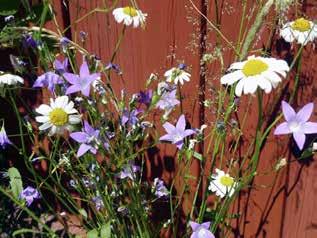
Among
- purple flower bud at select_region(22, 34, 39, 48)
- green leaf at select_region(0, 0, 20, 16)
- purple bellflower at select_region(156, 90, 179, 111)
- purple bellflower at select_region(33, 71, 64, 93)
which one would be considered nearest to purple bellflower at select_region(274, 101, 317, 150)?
purple bellflower at select_region(156, 90, 179, 111)

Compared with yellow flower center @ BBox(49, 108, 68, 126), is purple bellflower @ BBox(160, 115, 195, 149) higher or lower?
lower

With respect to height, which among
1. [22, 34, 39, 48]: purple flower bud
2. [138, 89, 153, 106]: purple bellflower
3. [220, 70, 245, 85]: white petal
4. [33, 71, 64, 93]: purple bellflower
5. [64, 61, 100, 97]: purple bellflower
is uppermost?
[220, 70, 245, 85]: white petal

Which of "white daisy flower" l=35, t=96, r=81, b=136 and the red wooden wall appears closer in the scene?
"white daisy flower" l=35, t=96, r=81, b=136

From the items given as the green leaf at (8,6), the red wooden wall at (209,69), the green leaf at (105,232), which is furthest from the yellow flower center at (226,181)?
the green leaf at (8,6)

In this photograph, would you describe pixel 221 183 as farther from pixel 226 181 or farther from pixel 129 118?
pixel 129 118

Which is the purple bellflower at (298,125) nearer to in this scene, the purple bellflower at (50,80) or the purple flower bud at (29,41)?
the purple bellflower at (50,80)

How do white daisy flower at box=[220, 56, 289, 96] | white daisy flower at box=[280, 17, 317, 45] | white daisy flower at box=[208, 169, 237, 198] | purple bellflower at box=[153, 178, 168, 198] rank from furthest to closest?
1. purple bellflower at box=[153, 178, 168, 198]
2. white daisy flower at box=[208, 169, 237, 198]
3. white daisy flower at box=[280, 17, 317, 45]
4. white daisy flower at box=[220, 56, 289, 96]

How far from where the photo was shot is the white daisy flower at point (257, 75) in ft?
3.30

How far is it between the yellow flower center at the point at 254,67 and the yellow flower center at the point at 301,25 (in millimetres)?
245

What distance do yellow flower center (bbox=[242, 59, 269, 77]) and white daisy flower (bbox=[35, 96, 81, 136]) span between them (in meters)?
0.43

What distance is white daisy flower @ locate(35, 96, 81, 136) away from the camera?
4.17ft

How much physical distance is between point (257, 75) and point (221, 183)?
0.54 metres

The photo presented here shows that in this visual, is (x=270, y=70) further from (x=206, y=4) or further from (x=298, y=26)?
(x=206, y=4)

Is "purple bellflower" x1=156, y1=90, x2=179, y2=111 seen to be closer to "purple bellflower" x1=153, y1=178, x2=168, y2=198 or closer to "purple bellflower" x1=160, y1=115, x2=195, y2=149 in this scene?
"purple bellflower" x1=160, y1=115, x2=195, y2=149
